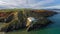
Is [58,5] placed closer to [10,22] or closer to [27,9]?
[27,9]

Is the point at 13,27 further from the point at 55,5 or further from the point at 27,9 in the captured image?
the point at 55,5

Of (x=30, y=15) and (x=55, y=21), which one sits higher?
(x=30, y=15)

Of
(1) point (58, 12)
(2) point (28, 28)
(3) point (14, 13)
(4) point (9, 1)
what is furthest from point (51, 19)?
(4) point (9, 1)

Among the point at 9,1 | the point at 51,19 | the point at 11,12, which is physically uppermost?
the point at 9,1

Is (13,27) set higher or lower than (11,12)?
lower

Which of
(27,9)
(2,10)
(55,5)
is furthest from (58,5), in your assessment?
(2,10)

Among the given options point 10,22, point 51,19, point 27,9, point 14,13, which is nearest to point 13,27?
point 10,22

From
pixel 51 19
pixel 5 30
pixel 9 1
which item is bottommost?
pixel 5 30

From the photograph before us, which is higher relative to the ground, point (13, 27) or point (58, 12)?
point (58, 12)
